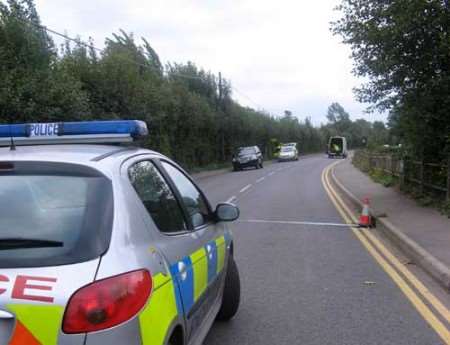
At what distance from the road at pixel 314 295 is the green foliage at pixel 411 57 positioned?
4.25 meters

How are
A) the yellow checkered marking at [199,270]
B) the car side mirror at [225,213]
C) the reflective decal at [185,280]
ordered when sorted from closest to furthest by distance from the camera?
the reflective decal at [185,280], the yellow checkered marking at [199,270], the car side mirror at [225,213]

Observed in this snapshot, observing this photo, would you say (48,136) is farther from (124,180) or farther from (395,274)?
(395,274)

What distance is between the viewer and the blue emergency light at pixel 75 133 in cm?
356

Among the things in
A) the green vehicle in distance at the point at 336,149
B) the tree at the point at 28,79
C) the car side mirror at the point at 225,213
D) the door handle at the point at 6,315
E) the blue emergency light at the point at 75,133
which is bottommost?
the green vehicle in distance at the point at 336,149

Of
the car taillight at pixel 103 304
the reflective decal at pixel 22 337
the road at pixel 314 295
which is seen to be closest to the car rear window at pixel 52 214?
the car taillight at pixel 103 304

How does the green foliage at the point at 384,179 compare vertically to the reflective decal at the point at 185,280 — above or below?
below

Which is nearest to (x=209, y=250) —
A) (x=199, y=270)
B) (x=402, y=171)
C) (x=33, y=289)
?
(x=199, y=270)

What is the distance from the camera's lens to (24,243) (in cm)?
257

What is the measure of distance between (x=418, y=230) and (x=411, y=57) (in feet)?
17.0

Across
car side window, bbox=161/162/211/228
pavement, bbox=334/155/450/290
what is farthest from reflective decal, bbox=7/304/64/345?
pavement, bbox=334/155/450/290

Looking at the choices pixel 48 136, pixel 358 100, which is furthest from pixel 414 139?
pixel 48 136

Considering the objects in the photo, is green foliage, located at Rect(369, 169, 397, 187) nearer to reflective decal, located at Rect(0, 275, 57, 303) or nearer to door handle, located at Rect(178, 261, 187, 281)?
door handle, located at Rect(178, 261, 187, 281)

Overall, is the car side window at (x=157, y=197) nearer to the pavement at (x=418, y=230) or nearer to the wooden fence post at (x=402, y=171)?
the pavement at (x=418, y=230)

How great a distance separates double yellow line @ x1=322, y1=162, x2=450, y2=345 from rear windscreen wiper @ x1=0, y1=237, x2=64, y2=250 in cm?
358
